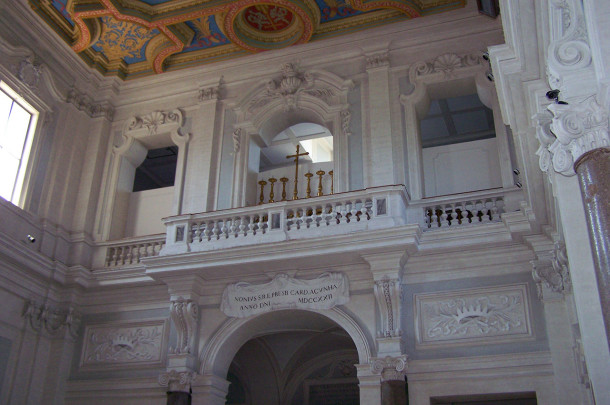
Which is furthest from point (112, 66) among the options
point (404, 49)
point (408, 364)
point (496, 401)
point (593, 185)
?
point (593, 185)

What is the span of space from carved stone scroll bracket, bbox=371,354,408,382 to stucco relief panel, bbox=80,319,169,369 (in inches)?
143

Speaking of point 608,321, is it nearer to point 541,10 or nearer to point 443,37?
point 541,10

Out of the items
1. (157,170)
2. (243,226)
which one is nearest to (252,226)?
(243,226)

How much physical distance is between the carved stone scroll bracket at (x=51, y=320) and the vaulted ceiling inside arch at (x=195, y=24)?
479 cm

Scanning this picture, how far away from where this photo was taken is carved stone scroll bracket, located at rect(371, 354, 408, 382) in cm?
882

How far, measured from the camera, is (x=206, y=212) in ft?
34.8

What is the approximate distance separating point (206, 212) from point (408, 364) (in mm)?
3965

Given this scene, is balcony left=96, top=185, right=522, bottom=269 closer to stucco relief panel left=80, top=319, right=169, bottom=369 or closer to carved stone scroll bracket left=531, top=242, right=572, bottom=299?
carved stone scroll bracket left=531, top=242, right=572, bottom=299

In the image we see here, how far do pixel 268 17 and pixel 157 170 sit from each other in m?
6.59

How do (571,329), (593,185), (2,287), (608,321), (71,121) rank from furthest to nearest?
(71,121) → (2,287) → (571,329) → (593,185) → (608,321)

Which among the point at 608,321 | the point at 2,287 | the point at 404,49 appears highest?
the point at 404,49

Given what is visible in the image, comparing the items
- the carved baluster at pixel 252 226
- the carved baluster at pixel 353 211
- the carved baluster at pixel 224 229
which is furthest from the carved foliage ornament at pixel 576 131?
the carved baluster at pixel 224 229

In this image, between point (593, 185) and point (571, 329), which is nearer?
point (593, 185)

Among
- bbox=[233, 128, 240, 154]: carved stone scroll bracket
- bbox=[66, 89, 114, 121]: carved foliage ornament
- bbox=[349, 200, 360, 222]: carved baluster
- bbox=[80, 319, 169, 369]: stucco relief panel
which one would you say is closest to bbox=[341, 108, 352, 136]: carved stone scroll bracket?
bbox=[349, 200, 360, 222]: carved baluster
